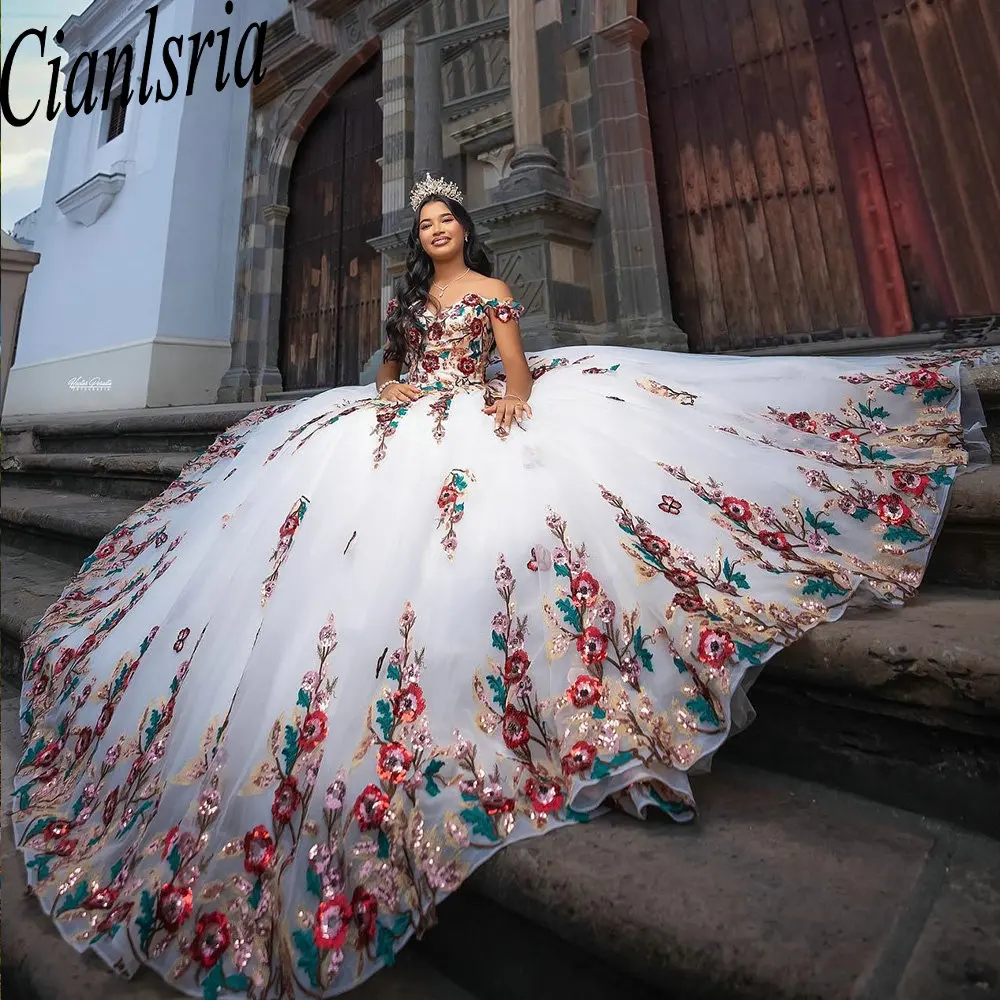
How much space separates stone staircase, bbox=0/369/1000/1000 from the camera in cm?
64

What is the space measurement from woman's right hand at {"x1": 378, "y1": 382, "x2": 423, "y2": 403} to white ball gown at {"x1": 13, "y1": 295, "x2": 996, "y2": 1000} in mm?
108

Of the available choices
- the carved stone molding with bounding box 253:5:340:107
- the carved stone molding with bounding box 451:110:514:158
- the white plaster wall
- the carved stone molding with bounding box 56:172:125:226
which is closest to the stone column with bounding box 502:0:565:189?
the carved stone molding with bounding box 451:110:514:158

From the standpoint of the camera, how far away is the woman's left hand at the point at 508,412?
4.87 ft

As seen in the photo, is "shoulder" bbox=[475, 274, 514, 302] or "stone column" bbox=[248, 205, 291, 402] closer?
"shoulder" bbox=[475, 274, 514, 302]

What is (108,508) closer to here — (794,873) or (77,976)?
(77,976)

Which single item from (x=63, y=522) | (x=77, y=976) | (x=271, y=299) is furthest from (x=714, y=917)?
(x=271, y=299)

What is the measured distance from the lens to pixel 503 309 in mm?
1878

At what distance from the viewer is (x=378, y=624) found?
109 cm

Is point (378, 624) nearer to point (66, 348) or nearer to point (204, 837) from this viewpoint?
point (204, 837)

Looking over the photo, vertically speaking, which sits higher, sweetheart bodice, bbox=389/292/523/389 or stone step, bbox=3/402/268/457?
stone step, bbox=3/402/268/457

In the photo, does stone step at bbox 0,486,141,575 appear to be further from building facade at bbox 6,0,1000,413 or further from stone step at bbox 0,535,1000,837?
stone step at bbox 0,535,1000,837

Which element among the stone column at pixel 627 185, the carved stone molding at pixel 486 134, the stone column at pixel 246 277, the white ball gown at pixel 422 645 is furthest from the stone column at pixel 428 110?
the white ball gown at pixel 422 645

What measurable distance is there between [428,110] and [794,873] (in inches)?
219

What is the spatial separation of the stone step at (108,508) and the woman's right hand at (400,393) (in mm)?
1447
